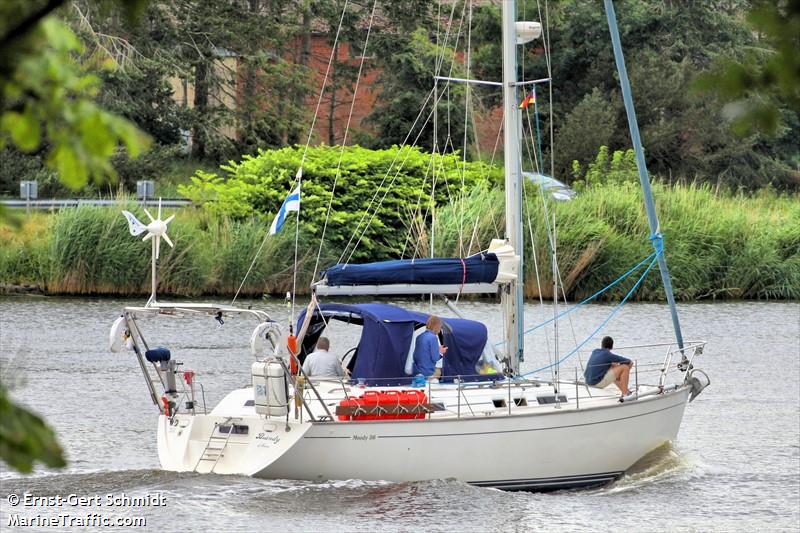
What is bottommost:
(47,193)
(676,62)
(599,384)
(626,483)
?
(626,483)

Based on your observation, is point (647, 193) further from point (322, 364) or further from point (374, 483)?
point (374, 483)

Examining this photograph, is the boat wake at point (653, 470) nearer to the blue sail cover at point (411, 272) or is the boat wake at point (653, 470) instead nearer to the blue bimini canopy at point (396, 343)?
the blue bimini canopy at point (396, 343)

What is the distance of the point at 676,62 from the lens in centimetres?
5697

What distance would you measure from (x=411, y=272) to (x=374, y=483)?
10.3 ft

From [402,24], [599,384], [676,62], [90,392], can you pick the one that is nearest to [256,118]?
[402,24]

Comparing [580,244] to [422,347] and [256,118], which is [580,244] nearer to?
[256,118]

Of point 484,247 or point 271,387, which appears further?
point 484,247

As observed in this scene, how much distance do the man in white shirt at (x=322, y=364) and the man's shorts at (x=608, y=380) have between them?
11.8 ft

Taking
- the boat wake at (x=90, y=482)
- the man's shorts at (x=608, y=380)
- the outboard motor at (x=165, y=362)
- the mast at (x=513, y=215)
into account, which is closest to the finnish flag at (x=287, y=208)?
the outboard motor at (x=165, y=362)

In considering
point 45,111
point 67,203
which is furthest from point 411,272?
point 67,203

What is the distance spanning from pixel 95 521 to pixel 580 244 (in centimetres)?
2619

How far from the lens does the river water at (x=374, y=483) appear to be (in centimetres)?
1569

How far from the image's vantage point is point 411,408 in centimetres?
1572

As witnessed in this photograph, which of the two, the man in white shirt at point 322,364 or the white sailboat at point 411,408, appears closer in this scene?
→ the white sailboat at point 411,408
